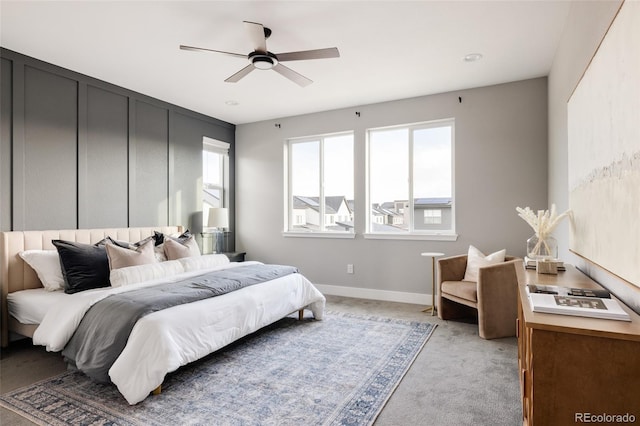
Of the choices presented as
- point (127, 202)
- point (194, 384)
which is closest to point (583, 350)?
point (194, 384)

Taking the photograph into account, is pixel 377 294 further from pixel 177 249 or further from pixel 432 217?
pixel 177 249

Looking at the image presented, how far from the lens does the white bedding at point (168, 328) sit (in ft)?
7.23

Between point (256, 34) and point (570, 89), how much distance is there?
230cm

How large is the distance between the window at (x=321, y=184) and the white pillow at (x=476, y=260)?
1.69 m

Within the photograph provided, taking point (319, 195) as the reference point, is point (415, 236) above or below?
below

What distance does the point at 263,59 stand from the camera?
9.33 ft

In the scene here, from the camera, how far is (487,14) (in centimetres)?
272

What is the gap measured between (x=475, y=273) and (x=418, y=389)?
1.87m

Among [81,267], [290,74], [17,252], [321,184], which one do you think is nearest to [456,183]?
[321,184]

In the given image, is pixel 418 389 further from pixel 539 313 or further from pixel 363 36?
pixel 363 36

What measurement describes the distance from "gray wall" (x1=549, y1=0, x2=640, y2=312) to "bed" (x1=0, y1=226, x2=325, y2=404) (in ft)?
7.84

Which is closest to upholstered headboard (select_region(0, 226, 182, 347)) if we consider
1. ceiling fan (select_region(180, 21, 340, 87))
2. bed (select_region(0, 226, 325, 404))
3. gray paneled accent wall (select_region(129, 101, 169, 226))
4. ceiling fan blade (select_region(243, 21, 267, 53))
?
bed (select_region(0, 226, 325, 404))

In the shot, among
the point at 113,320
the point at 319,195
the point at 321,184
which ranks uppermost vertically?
the point at 321,184

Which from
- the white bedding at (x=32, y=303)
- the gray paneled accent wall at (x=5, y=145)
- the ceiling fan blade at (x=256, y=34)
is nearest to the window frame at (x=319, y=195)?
the ceiling fan blade at (x=256, y=34)
